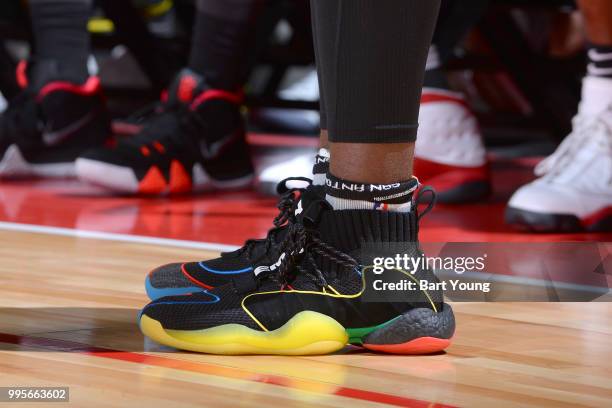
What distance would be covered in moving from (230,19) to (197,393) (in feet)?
4.76

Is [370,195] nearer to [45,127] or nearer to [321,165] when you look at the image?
[321,165]

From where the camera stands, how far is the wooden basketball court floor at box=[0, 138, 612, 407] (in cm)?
86

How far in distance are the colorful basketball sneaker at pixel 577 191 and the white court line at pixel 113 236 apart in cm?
46

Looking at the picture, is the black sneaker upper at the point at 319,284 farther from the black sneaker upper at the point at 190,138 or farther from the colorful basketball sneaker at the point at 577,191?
the black sneaker upper at the point at 190,138

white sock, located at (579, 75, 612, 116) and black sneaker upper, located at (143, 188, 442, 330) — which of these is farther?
white sock, located at (579, 75, 612, 116)

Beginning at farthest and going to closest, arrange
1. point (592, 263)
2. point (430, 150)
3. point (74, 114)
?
point (74, 114) → point (430, 150) → point (592, 263)

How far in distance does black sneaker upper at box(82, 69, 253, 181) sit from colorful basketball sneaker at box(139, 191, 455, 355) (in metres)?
1.05

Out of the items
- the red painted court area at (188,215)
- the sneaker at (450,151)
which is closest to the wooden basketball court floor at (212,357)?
the red painted court area at (188,215)

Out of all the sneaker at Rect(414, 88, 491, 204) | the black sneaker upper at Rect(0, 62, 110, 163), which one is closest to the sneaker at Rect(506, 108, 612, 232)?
the sneaker at Rect(414, 88, 491, 204)

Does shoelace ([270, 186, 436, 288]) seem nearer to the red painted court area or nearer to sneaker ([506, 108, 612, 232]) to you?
the red painted court area

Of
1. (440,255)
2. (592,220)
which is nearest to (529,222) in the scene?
(592,220)

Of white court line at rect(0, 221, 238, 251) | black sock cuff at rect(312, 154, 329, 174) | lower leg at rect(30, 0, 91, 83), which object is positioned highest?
lower leg at rect(30, 0, 91, 83)

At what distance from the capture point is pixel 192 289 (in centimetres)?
119

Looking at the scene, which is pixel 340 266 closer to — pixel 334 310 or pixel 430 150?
pixel 334 310
